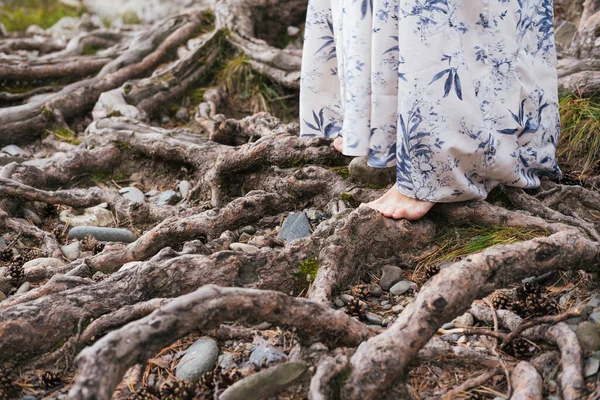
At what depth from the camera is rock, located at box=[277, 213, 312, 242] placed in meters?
2.93

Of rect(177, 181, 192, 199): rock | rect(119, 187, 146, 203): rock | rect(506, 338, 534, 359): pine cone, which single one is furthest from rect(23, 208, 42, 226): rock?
rect(506, 338, 534, 359): pine cone

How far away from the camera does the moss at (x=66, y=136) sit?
4.46 meters

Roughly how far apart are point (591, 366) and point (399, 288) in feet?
2.66

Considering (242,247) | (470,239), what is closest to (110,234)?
(242,247)

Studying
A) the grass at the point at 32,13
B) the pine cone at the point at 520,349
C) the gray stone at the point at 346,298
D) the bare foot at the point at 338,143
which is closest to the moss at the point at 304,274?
the gray stone at the point at 346,298

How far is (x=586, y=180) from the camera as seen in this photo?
3.24m

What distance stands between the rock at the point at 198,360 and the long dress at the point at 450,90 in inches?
40.8

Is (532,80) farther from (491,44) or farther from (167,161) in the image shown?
(167,161)

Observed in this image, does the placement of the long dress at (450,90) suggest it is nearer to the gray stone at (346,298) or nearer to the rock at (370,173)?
the rock at (370,173)

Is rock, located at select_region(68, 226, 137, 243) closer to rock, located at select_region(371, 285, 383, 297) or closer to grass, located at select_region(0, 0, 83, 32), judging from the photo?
rock, located at select_region(371, 285, 383, 297)

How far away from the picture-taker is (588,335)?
6.68 ft

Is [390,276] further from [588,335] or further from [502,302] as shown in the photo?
[588,335]

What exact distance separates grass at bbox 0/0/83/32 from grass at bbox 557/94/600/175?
769 centimetres

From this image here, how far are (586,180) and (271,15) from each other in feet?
10.4
